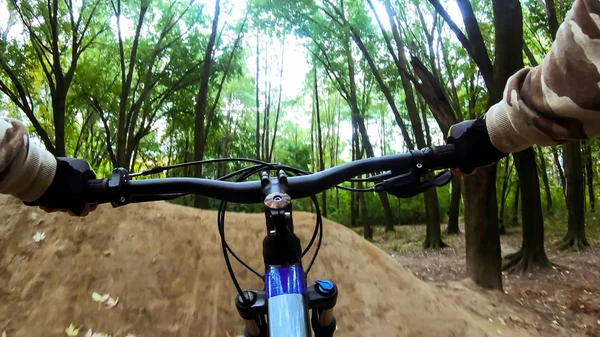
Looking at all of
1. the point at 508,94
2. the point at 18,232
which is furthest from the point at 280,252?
the point at 18,232

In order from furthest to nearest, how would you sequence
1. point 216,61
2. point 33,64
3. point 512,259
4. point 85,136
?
point 85,136
point 216,61
point 33,64
point 512,259

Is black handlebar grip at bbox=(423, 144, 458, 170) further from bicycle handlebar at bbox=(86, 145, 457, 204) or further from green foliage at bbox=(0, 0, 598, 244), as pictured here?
green foliage at bbox=(0, 0, 598, 244)

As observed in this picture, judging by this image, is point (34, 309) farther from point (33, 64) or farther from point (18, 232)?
point (33, 64)

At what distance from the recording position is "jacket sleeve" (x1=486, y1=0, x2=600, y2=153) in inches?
40.9

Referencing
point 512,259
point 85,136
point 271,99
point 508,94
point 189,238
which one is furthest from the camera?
point 271,99

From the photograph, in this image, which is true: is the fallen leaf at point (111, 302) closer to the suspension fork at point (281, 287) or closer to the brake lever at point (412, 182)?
the suspension fork at point (281, 287)

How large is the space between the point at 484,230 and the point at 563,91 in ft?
18.0

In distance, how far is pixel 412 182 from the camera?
143cm

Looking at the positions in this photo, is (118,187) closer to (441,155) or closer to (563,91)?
(441,155)

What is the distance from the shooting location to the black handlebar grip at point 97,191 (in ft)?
4.53

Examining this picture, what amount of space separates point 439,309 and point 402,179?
3.15 meters

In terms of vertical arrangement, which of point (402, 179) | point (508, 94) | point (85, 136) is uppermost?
point (85, 136)

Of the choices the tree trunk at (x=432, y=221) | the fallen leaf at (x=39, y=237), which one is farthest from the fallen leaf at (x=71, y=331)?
the tree trunk at (x=432, y=221)

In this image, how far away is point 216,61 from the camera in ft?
48.9
